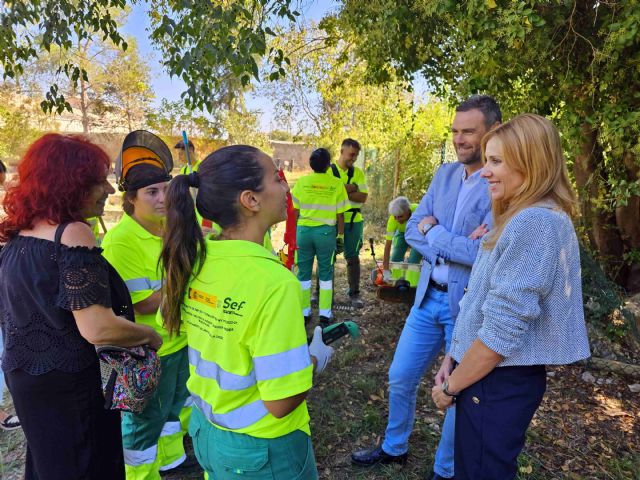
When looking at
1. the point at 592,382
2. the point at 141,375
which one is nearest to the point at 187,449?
the point at 141,375

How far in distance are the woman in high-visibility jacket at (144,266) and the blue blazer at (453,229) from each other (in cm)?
143

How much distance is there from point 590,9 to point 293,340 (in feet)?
12.2

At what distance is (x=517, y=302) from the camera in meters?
1.40

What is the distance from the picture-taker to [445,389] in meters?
1.72

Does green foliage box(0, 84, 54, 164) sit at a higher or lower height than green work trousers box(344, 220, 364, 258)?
higher

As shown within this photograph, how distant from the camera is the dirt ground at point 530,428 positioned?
111 inches

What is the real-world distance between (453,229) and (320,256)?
298 centimetres

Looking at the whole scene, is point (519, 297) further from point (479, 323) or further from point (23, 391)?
point (23, 391)

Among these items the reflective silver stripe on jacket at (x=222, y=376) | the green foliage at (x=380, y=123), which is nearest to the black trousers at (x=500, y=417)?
the reflective silver stripe on jacket at (x=222, y=376)

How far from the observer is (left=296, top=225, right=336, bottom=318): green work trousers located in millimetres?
5207

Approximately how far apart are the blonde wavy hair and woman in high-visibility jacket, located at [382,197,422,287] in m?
2.96

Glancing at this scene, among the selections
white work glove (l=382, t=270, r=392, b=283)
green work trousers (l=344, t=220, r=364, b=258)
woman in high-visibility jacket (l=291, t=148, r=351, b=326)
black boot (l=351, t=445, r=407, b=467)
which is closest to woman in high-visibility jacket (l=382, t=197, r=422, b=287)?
white work glove (l=382, t=270, r=392, b=283)

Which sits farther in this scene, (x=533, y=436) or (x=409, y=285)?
(x=409, y=285)

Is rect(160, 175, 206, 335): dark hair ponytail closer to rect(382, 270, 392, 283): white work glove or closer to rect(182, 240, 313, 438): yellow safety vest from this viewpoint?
rect(182, 240, 313, 438): yellow safety vest
